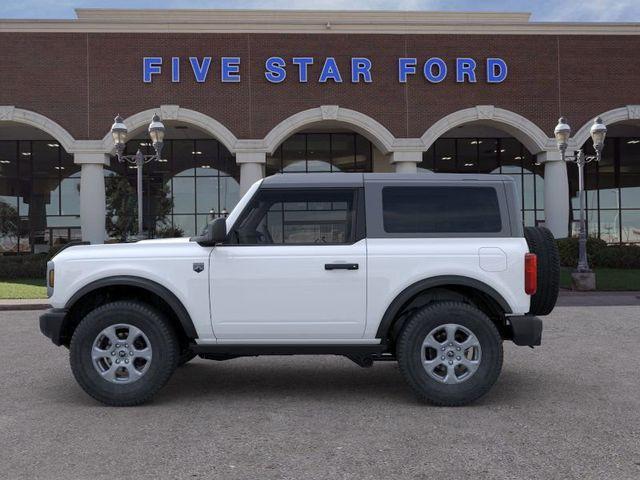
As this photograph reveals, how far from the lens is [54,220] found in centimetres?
Answer: 3186

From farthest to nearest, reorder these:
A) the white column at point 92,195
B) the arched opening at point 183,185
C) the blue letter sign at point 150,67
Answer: the arched opening at point 183,185 → the blue letter sign at point 150,67 → the white column at point 92,195

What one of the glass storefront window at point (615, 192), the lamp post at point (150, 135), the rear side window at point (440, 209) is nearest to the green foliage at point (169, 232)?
the lamp post at point (150, 135)

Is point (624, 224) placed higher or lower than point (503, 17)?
lower

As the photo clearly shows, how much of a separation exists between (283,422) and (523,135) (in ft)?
74.7

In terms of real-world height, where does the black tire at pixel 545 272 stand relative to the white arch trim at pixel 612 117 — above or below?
below

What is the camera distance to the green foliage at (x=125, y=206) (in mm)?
30562

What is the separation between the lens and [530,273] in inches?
212

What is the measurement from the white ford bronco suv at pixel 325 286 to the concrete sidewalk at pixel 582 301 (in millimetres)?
9921

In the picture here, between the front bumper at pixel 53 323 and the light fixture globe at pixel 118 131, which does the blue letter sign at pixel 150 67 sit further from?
the front bumper at pixel 53 323

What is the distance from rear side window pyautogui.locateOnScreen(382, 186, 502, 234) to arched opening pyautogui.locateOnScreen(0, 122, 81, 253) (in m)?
29.4

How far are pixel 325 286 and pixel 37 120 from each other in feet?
72.2

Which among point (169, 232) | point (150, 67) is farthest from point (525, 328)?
point (169, 232)

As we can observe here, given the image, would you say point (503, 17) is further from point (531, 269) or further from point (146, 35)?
point (531, 269)

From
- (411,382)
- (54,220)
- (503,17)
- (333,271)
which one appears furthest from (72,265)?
(503,17)
